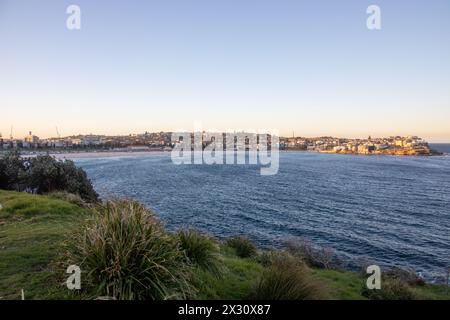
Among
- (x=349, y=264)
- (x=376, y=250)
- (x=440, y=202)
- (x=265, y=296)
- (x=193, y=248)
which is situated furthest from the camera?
(x=440, y=202)

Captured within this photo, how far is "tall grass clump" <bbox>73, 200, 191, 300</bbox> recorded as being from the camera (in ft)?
18.6

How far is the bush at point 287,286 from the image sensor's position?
6203 millimetres

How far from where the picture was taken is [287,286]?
6375mm

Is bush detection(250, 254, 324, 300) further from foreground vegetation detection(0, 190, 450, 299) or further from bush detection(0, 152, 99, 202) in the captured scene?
bush detection(0, 152, 99, 202)

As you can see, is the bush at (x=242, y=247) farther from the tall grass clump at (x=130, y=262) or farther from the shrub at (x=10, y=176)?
the shrub at (x=10, y=176)

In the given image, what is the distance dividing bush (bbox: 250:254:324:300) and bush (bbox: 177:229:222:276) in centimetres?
147

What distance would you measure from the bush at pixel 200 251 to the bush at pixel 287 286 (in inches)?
57.9

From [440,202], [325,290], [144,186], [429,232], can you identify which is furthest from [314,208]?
[325,290]

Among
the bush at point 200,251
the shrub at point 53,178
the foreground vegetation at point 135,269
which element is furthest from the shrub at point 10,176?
the bush at point 200,251

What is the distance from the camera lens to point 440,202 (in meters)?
41.7

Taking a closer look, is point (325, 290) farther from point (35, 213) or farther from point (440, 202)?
point (440, 202)

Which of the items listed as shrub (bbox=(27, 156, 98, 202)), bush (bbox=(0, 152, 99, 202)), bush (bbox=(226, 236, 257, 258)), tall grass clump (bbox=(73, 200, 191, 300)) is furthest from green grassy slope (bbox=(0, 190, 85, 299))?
bush (bbox=(0, 152, 99, 202))
